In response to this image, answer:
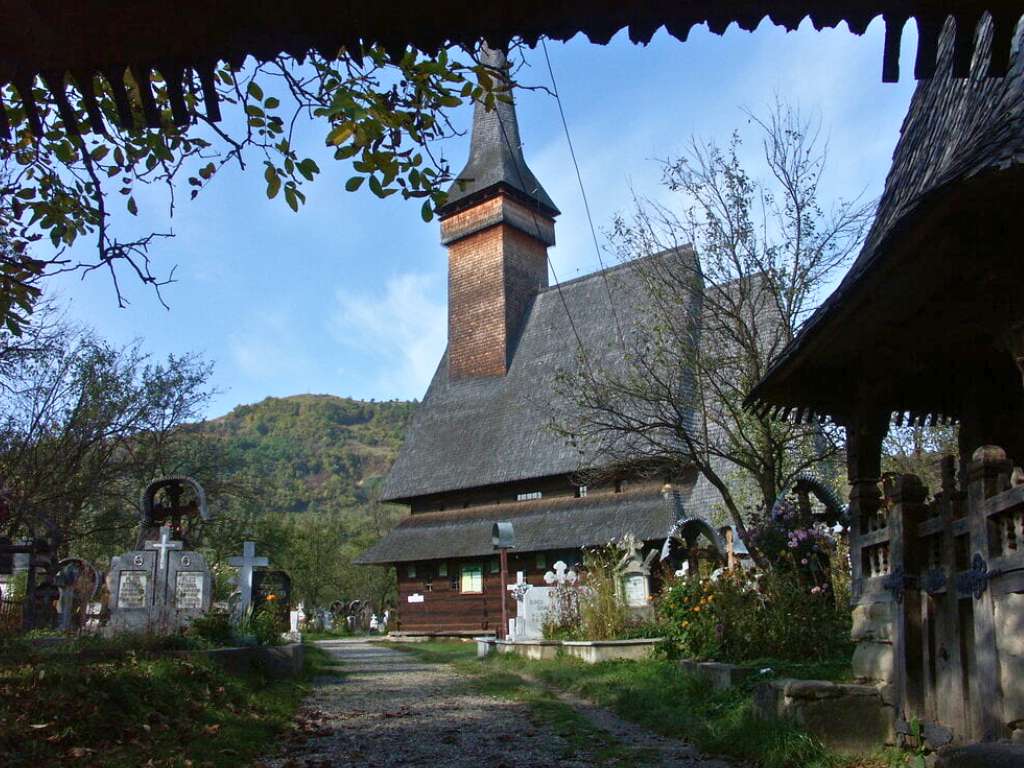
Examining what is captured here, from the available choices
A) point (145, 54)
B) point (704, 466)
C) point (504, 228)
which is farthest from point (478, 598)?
point (145, 54)

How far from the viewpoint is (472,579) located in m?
30.7

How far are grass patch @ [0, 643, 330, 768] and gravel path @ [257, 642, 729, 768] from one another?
1.57ft

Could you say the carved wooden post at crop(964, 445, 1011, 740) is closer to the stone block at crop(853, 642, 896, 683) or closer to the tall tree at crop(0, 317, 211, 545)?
the stone block at crop(853, 642, 896, 683)

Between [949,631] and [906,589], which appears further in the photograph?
[906,589]

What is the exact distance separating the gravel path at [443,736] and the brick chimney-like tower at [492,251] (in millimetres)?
22285

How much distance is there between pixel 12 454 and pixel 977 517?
81.1 ft

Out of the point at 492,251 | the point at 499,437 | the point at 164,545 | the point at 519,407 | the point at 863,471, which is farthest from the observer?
the point at 492,251

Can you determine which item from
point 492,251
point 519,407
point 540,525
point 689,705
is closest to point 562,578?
point 689,705

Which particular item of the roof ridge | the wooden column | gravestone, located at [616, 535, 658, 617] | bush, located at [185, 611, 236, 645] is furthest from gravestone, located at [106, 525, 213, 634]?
the roof ridge

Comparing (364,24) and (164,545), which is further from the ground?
(364,24)

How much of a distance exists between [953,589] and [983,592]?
53 cm

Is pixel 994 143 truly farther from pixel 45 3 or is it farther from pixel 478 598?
pixel 478 598

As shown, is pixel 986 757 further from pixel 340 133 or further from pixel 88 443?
pixel 88 443

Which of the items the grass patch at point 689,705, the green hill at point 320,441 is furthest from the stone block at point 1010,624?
the green hill at point 320,441
